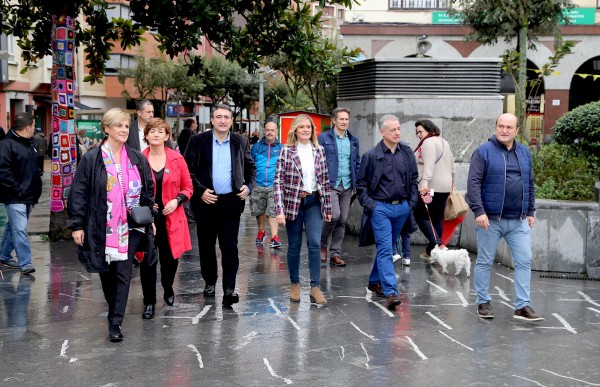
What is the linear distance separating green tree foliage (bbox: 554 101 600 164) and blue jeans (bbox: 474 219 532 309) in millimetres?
3139

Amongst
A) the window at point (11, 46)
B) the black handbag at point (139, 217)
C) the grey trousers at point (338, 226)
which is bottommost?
the grey trousers at point (338, 226)

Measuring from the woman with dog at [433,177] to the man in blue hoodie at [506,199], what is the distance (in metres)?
2.58

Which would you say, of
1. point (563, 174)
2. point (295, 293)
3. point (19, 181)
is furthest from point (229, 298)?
point (563, 174)

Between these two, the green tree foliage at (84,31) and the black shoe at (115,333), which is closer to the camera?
the black shoe at (115,333)

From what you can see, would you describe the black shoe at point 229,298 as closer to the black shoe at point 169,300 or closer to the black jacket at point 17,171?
the black shoe at point 169,300

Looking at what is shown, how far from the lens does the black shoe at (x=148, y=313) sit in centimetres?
732

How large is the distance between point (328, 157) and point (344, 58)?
347 centimetres

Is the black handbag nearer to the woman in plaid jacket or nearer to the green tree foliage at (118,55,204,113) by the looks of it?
the woman in plaid jacket

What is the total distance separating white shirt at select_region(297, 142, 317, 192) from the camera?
312 inches

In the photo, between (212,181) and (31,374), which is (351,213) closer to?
(212,181)

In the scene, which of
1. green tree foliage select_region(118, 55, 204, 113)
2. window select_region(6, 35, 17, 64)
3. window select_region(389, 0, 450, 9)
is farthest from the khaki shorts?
green tree foliage select_region(118, 55, 204, 113)

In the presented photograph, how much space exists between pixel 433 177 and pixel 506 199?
2.92 m

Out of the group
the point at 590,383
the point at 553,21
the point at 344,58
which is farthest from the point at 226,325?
the point at 553,21

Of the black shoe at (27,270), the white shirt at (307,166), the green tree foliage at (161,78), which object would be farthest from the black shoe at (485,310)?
the green tree foliage at (161,78)
